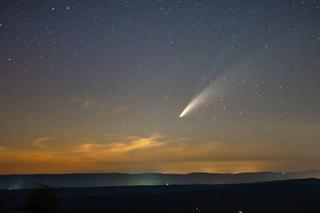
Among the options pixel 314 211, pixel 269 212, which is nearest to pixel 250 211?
pixel 269 212

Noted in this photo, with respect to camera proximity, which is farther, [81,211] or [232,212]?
[81,211]

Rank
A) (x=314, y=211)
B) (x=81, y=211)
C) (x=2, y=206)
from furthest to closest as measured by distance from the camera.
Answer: (x=81, y=211), (x=314, y=211), (x=2, y=206)

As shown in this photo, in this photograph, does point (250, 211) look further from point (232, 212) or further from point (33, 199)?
point (33, 199)

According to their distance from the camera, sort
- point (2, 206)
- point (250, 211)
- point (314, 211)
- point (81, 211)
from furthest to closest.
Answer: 1. point (81, 211)
2. point (250, 211)
3. point (314, 211)
4. point (2, 206)

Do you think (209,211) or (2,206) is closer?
(2,206)

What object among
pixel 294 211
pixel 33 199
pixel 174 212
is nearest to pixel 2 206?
pixel 33 199

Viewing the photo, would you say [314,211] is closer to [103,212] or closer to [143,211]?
[143,211]

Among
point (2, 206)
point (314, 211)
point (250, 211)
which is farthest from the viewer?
point (250, 211)

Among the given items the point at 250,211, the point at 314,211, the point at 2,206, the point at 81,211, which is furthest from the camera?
the point at 81,211

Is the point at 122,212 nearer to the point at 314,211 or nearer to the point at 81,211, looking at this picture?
the point at 81,211
